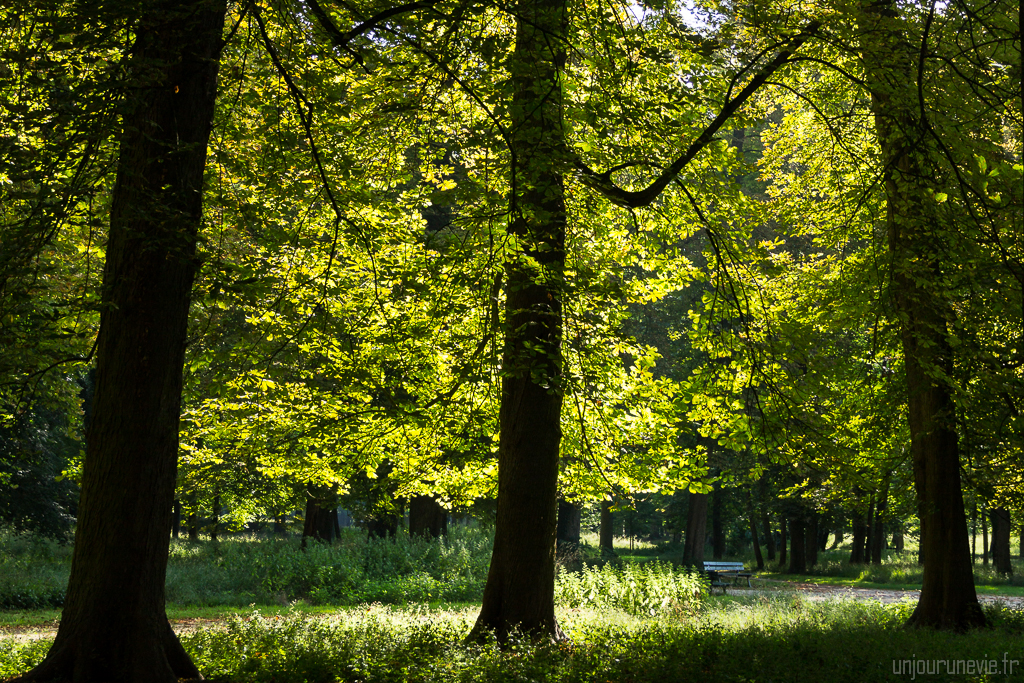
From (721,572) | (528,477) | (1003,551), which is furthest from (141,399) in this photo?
(1003,551)

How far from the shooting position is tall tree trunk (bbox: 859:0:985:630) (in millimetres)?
6816

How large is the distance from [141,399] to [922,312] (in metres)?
9.62

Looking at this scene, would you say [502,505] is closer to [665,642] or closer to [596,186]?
[665,642]

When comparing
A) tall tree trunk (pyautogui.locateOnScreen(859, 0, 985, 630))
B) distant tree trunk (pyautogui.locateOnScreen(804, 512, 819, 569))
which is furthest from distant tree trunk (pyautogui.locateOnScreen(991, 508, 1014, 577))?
tall tree trunk (pyautogui.locateOnScreen(859, 0, 985, 630))

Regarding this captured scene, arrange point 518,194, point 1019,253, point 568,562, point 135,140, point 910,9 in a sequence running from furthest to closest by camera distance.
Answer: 1. point 568,562
2. point 910,9
3. point 1019,253
4. point 518,194
5. point 135,140

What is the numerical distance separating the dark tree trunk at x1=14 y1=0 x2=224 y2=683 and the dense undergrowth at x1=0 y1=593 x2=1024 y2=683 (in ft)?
3.51

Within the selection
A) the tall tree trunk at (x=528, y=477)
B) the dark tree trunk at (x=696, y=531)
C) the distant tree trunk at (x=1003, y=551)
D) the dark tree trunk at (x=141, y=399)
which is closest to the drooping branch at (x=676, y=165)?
the tall tree trunk at (x=528, y=477)

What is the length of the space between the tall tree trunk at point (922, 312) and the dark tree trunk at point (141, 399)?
606 centimetres

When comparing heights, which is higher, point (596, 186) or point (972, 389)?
point (596, 186)

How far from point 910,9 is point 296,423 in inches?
388

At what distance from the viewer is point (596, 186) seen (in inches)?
262

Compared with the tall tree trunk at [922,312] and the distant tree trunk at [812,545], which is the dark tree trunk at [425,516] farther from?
the distant tree trunk at [812,545]

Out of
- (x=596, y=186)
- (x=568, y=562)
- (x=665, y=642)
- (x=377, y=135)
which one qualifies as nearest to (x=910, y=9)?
(x=596, y=186)

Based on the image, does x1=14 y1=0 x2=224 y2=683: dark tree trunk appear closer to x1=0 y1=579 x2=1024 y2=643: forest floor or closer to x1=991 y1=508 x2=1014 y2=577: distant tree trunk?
x1=0 y1=579 x2=1024 y2=643: forest floor
